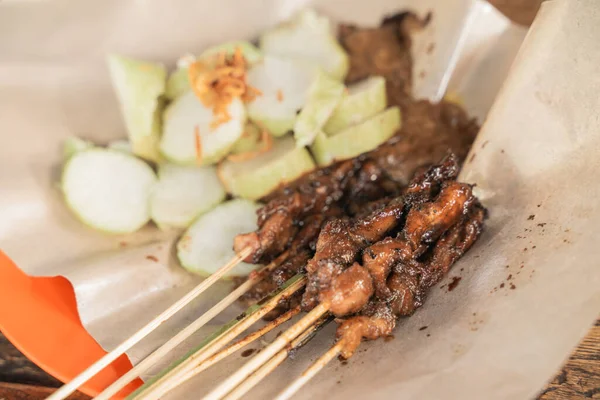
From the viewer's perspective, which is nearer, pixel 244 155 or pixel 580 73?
pixel 580 73

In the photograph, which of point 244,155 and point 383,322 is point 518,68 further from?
point 244,155

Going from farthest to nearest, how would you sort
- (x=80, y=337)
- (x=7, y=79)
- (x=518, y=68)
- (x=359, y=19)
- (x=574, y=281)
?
1. (x=359, y=19)
2. (x=7, y=79)
3. (x=80, y=337)
4. (x=518, y=68)
5. (x=574, y=281)

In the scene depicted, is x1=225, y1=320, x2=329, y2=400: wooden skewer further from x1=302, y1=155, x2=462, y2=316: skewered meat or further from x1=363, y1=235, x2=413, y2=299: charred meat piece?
x1=363, y1=235, x2=413, y2=299: charred meat piece

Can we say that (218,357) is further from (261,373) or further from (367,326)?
(367,326)

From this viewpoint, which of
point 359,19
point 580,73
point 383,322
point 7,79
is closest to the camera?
point 383,322

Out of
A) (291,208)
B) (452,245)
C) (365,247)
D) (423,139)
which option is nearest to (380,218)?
(365,247)

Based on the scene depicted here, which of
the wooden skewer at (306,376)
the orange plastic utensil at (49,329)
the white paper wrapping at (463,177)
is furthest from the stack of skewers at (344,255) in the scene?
the orange plastic utensil at (49,329)

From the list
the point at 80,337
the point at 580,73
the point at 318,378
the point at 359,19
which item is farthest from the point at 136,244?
the point at 580,73
